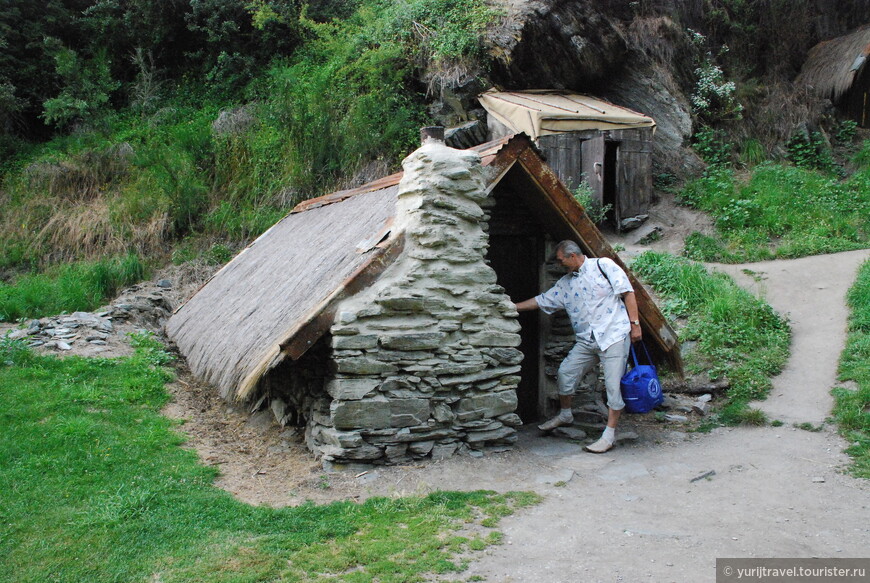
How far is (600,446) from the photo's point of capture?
5.70 m

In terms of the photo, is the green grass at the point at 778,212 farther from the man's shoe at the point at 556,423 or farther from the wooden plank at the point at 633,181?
the man's shoe at the point at 556,423

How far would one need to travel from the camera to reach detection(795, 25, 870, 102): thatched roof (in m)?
15.3

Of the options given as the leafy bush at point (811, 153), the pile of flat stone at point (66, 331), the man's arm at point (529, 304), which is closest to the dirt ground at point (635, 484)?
the man's arm at point (529, 304)

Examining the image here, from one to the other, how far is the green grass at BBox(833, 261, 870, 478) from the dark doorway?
2.74 meters

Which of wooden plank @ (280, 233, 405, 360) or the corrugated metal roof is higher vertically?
the corrugated metal roof

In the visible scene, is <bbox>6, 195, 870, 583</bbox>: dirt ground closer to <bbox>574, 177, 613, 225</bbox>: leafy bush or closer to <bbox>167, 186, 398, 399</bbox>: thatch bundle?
<bbox>167, 186, 398, 399</bbox>: thatch bundle

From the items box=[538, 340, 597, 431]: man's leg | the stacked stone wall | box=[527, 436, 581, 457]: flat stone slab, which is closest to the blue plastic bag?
box=[538, 340, 597, 431]: man's leg

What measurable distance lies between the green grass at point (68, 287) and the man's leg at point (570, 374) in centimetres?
774

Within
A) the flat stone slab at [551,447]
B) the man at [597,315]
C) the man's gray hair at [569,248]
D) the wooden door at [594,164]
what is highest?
the wooden door at [594,164]

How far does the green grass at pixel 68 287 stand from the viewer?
9914 millimetres

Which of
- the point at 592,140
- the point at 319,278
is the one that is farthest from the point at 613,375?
the point at 592,140

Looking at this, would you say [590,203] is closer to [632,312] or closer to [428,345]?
[632,312]

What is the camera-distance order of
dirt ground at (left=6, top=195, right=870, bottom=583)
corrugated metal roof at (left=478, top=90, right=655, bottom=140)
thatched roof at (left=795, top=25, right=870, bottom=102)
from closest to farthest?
dirt ground at (left=6, top=195, right=870, bottom=583)
corrugated metal roof at (left=478, top=90, right=655, bottom=140)
thatched roof at (left=795, top=25, right=870, bottom=102)

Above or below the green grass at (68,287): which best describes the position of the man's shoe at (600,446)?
below
